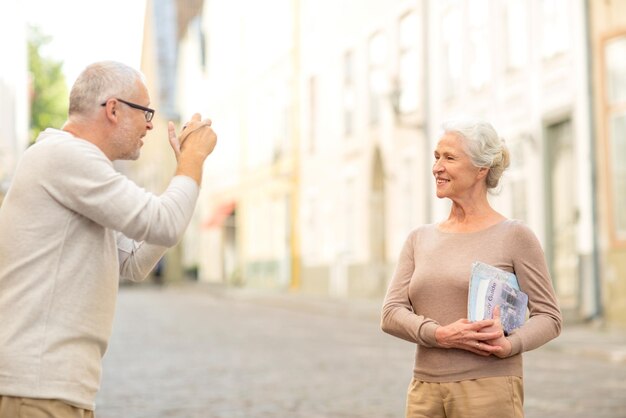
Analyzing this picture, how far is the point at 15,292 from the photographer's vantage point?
Result: 324 cm

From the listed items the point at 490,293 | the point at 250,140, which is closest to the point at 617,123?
the point at 490,293

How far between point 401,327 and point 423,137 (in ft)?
76.9

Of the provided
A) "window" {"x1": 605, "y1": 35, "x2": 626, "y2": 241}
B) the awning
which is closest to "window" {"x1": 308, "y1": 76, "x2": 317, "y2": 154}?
the awning

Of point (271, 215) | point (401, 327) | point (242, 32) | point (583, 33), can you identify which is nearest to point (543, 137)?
point (583, 33)

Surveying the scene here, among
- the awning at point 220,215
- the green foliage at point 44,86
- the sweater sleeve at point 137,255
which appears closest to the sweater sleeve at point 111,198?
the sweater sleeve at point 137,255

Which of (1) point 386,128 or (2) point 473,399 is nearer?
(2) point 473,399

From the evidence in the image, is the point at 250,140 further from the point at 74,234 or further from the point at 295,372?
the point at 74,234

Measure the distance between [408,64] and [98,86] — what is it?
2588 cm

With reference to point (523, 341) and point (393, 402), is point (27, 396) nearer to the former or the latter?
point (523, 341)

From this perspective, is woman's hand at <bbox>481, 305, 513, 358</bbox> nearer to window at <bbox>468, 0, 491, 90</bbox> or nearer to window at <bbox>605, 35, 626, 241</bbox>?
window at <bbox>605, 35, 626, 241</bbox>

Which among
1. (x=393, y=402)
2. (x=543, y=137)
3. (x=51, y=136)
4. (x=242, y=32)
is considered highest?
(x=242, y=32)

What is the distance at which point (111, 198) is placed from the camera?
3217 mm

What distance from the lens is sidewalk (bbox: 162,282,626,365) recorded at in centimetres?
1465

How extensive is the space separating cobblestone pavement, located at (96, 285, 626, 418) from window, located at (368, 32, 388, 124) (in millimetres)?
9300
